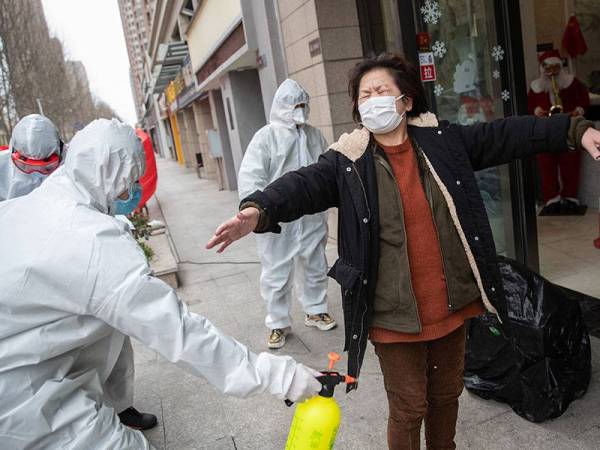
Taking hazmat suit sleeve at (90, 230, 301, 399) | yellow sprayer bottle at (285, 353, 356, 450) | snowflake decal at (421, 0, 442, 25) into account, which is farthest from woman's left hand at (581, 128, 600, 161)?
snowflake decal at (421, 0, 442, 25)

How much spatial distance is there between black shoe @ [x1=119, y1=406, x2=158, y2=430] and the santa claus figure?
4.91 metres

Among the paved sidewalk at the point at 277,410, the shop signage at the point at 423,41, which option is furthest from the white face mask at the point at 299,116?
the paved sidewalk at the point at 277,410

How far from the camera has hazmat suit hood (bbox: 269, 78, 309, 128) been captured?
145 inches

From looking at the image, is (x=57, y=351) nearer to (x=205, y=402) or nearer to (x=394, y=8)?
(x=205, y=402)

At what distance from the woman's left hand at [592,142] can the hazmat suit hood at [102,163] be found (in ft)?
5.05

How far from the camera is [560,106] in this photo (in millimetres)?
5637

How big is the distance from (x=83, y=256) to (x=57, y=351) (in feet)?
1.06

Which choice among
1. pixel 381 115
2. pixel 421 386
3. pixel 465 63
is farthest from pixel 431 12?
pixel 421 386

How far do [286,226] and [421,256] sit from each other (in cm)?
206

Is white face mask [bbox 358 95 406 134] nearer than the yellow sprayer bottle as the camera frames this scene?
No

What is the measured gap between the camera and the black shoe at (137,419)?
297 cm

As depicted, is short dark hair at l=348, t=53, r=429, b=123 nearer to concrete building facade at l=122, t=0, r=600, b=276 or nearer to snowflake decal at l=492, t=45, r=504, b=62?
concrete building facade at l=122, t=0, r=600, b=276

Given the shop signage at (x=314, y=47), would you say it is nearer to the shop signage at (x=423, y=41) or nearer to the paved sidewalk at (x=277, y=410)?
the shop signage at (x=423, y=41)

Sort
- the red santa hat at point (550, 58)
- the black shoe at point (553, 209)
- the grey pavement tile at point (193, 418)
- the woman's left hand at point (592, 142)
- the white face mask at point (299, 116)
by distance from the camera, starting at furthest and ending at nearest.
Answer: the black shoe at point (553, 209)
the red santa hat at point (550, 58)
the white face mask at point (299, 116)
the grey pavement tile at point (193, 418)
the woman's left hand at point (592, 142)
